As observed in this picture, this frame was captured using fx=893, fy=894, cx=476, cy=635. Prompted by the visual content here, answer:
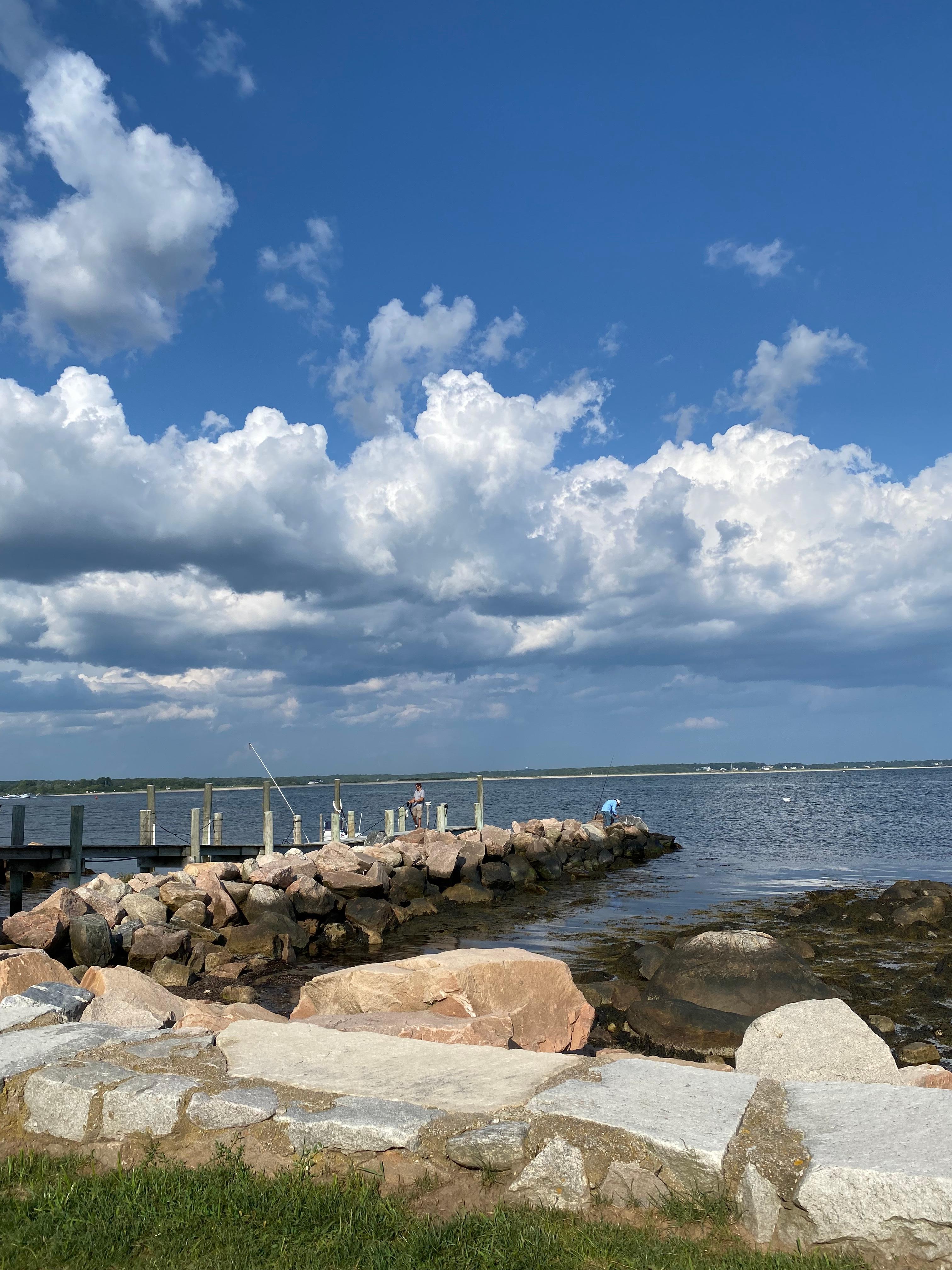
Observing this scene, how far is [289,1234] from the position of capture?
11.4 feet

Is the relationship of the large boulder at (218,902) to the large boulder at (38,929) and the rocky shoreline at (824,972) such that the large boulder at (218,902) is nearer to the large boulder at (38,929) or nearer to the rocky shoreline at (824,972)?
the large boulder at (38,929)

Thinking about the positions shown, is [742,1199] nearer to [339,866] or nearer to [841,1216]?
[841,1216]

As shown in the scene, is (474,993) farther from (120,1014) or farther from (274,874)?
(274,874)

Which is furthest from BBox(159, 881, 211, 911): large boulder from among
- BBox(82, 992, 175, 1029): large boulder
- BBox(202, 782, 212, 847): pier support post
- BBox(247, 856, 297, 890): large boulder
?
BBox(202, 782, 212, 847): pier support post

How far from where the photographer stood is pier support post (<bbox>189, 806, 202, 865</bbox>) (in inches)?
979

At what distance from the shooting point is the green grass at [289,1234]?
3.24 meters

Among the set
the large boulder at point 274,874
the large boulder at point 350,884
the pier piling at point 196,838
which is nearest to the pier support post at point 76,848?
the pier piling at point 196,838

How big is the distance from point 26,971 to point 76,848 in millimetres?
15710

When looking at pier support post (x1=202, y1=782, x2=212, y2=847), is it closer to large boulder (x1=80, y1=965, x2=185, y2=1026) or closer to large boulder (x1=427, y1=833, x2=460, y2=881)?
large boulder (x1=427, y1=833, x2=460, y2=881)

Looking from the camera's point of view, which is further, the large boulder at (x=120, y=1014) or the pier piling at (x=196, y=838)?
the pier piling at (x=196, y=838)

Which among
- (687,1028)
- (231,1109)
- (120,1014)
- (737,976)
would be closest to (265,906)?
(687,1028)

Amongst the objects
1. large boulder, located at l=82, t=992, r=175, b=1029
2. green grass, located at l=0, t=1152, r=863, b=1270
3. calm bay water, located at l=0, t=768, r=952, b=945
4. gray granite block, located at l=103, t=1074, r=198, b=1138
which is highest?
gray granite block, located at l=103, t=1074, r=198, b=1138

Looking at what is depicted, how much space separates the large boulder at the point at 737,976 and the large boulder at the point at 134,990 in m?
5.43

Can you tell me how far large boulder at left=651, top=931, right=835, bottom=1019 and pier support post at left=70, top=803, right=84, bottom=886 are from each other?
17.1m
